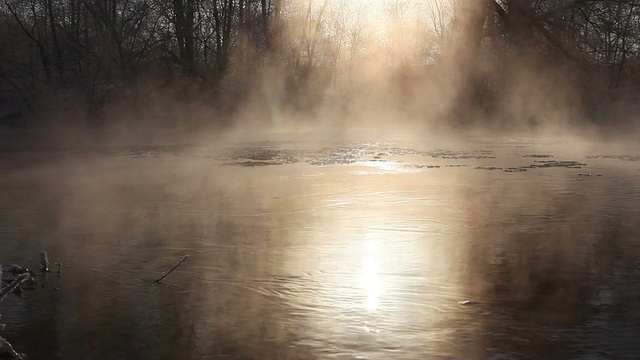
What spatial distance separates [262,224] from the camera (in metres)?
8.84

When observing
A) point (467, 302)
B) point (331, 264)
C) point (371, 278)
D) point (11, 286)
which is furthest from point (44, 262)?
point (467, 302)

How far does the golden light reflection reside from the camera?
5.61 m

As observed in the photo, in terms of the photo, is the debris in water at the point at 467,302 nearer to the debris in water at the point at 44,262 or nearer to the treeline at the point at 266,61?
the debris in water at the point at 44,262

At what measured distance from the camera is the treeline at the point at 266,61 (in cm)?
2817

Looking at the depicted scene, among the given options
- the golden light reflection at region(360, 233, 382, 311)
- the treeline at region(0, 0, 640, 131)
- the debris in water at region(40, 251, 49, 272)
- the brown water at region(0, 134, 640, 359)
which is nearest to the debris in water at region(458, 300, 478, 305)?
the brown water at region(0, 134, 640, 359)

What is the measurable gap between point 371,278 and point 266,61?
28953 mm

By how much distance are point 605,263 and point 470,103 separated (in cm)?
2514

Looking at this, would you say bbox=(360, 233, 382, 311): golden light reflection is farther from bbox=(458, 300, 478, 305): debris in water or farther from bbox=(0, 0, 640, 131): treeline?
bbox=(0, 0, 640, 131): treeline

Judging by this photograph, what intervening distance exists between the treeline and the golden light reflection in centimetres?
2198

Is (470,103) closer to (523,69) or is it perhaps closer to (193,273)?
(523,69)

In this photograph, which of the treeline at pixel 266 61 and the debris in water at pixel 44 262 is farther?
the treeline at pixel 266 61

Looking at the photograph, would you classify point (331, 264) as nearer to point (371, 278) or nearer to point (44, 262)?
point (371, 278)

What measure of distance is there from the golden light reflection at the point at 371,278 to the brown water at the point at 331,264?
24 millimetres

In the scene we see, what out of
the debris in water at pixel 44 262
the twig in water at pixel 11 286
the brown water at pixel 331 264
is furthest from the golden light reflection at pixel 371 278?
the debris in water at pixel 44 262
